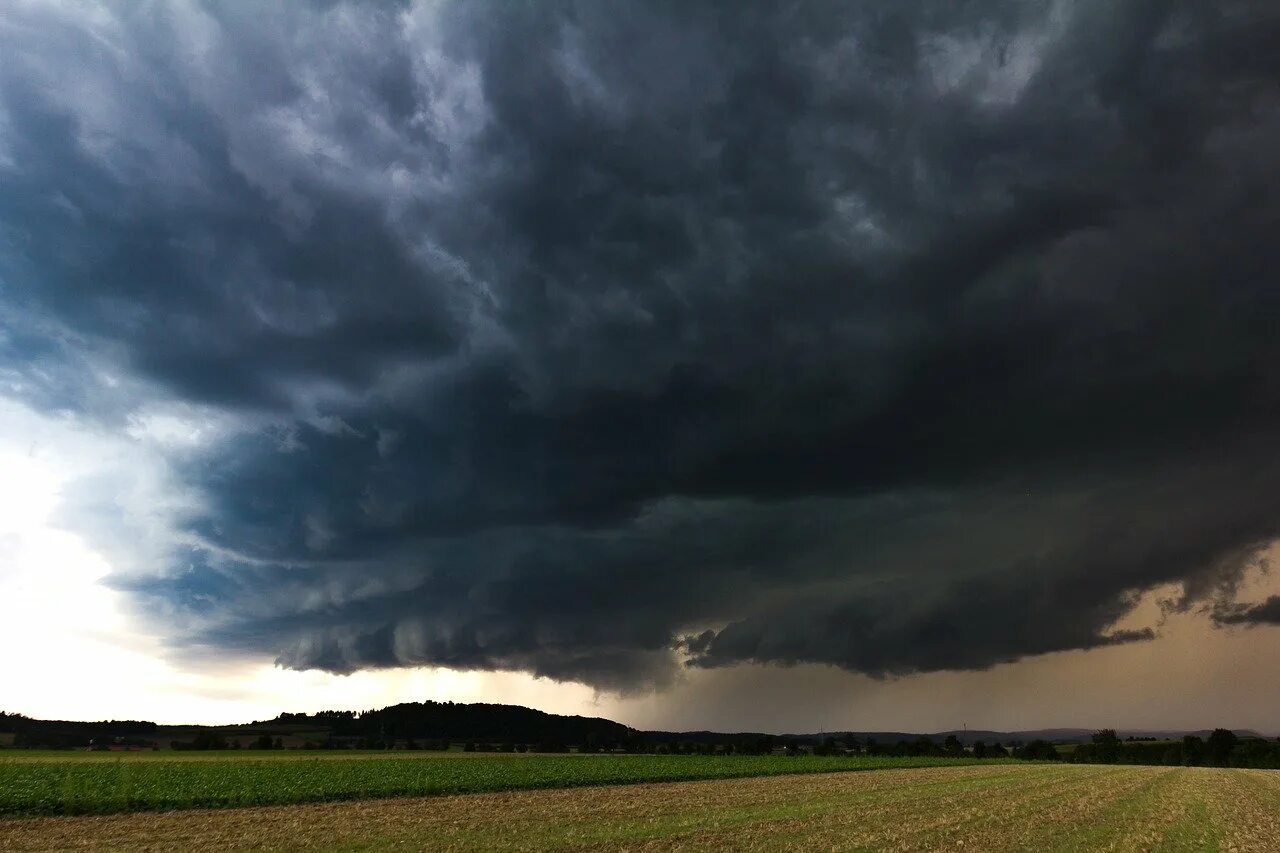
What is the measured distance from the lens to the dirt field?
31.8 metres

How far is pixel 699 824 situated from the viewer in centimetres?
3694

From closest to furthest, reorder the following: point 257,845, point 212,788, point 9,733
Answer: point 257,845, point 212,788, point 9,733

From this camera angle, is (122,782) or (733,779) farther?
(733,779)

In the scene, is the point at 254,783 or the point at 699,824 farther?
the point at 254,783

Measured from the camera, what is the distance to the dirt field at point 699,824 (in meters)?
31.8

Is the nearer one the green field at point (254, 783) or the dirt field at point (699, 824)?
the dirt field at point (699, 824)

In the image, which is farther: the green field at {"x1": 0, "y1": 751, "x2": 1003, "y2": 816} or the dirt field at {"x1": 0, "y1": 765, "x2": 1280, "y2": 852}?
the green field at {"x1": 0, "y1": 751, "x2": 1003, "y2": 816}

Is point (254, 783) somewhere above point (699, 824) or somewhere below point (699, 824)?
above

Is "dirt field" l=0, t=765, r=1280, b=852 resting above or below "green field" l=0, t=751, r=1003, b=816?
below

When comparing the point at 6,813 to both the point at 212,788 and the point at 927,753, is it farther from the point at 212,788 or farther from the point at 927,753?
the point at 927,753

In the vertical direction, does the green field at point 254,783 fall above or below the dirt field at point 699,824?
above

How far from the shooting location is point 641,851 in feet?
94.4

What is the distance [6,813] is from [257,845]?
63.2ft

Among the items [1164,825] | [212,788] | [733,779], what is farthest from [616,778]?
[1164,825]
